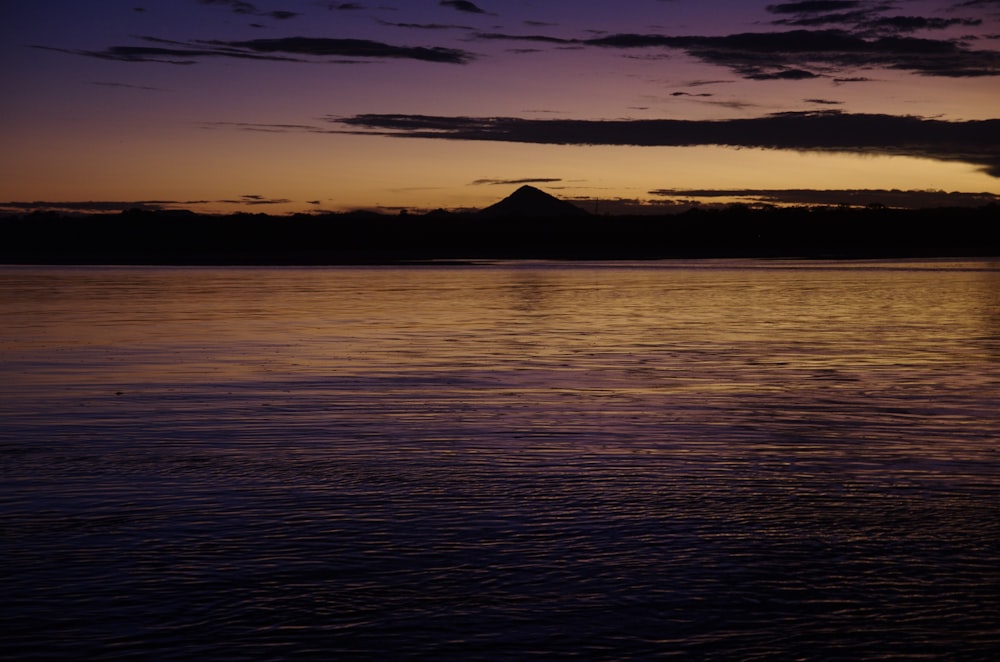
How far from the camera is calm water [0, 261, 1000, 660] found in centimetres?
765

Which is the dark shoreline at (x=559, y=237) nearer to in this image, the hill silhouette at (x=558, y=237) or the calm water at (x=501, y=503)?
the hill silhouette at (x=558, y=237)

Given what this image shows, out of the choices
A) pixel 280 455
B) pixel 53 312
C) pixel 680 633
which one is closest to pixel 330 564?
pixel 680 633

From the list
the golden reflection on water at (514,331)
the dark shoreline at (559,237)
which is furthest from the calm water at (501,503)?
the dark shoreline at (559,237)

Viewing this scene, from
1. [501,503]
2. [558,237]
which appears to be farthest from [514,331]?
[558,237]

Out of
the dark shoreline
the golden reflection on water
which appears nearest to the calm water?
the golden reflection on water

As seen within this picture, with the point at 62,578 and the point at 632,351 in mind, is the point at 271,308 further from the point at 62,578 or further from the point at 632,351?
the point at 62,578

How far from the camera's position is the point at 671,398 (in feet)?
59.5

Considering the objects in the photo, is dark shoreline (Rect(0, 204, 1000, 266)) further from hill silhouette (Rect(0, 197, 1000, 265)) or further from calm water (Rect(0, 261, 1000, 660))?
calm water (Rect(0, 261, 1000, 660))

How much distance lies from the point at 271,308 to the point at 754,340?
18.8 metres

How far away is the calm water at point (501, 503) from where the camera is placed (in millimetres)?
7652

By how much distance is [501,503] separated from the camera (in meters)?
11.0

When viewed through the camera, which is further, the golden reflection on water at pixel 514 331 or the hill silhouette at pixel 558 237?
the hill silhouette at pixel 558 237

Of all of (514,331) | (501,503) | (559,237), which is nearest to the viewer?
(501,503)

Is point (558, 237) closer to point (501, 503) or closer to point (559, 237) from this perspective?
point (559, 237)
